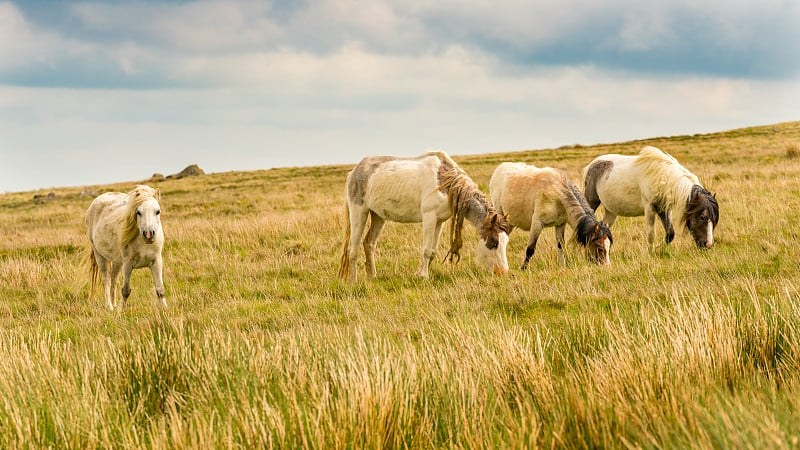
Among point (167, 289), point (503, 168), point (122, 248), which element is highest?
point (503, 168)

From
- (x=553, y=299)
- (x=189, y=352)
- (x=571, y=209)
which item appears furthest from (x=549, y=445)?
(x=571, y=209)

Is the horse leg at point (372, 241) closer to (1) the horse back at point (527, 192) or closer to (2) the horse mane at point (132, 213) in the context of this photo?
(1) the horse back at point (527, 192)

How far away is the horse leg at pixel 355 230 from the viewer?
10781 mm

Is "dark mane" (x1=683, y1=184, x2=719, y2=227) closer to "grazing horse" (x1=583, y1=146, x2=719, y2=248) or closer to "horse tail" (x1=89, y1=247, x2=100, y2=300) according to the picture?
"grazing horse" (x1=583, y1=146, x2=719, y2=248)

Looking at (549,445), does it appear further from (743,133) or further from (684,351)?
(743,133)

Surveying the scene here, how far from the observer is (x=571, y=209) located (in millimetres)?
10016

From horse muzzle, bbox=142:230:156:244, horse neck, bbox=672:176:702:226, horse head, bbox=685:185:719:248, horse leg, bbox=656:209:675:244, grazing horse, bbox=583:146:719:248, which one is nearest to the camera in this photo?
horse muzzle, bbox=142:230:156:244

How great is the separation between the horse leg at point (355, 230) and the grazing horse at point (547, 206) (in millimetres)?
2654

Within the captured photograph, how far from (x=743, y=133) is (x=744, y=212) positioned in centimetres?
3934

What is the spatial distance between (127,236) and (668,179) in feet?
28.7

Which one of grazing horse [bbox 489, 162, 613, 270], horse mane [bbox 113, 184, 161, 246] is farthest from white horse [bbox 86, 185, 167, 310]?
grazing horse [bbox 489, 162, 613, 270]

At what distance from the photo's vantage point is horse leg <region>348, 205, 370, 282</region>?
10.8 meters

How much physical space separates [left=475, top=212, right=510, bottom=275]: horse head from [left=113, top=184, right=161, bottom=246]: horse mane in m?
4.91

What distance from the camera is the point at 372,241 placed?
1121 centimetres
